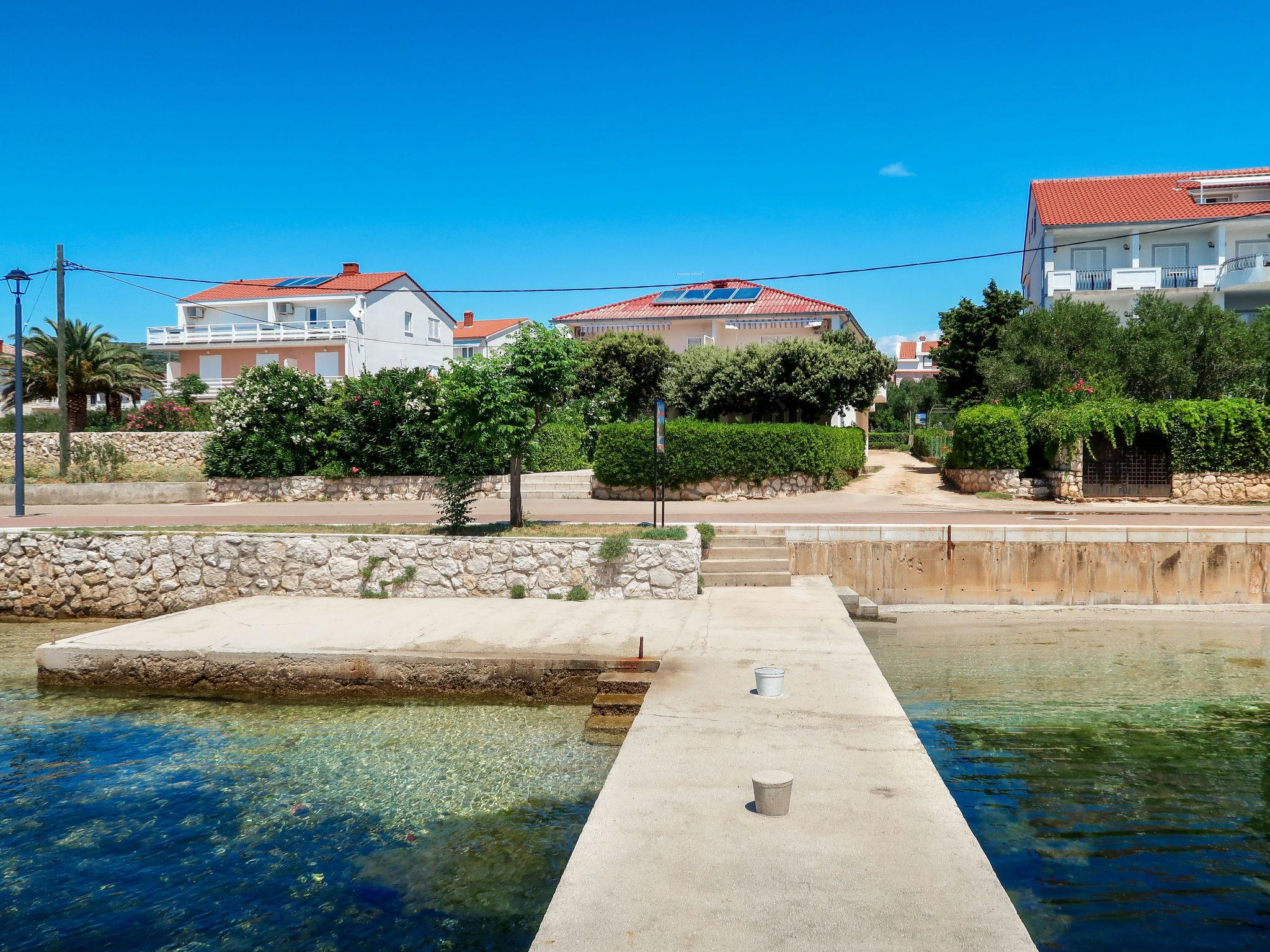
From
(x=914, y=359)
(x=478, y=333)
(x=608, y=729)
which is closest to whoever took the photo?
(x=608, y=729)

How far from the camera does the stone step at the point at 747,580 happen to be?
46.8ft

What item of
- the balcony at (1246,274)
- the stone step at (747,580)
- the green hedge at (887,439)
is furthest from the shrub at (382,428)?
the balcony at (1246,274)

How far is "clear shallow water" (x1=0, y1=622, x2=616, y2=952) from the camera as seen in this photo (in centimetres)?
549

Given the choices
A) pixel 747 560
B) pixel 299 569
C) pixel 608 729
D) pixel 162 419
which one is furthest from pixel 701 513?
pixel 162 419

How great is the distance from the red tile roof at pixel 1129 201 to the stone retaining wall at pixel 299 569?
35.8 metres

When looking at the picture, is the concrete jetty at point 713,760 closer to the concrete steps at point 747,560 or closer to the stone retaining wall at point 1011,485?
the concrete steps at point 747,560

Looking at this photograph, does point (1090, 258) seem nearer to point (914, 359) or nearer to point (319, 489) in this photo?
point (319, 489)

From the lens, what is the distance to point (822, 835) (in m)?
5.22

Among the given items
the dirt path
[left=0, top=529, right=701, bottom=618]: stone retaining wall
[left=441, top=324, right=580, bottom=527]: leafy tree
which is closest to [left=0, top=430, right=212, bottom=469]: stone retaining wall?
[left=0, top=529, right=701, bottom=618]: stone retaining wall

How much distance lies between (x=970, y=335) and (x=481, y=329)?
42.2 m

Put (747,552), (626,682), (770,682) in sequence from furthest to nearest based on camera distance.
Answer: (747,552)
(626,682)
(770,682)

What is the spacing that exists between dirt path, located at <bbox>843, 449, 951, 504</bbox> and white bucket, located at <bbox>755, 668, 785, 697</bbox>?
1742 cm

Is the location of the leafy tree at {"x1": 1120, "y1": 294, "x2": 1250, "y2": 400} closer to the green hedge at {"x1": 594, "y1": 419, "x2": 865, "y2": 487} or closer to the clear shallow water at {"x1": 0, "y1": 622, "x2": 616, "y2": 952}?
the green hedge at {"x1": 594, "y1": 419, "x2": 865, "y2": 487}

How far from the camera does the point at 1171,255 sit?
40594 mm
